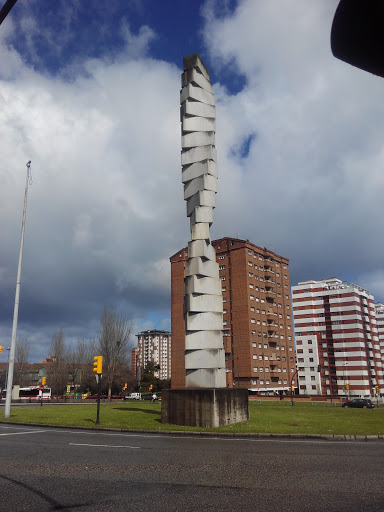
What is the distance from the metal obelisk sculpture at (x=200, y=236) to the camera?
19031mm

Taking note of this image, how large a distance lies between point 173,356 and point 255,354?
50.9ft

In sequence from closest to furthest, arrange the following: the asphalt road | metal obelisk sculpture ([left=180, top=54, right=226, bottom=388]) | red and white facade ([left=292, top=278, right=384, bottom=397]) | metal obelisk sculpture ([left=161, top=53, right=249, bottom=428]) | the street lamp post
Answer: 1. the asphalt road
2. metal obelisk sculpture ([left=161, top=53, right=249, bottom=428])
3. metal obelisk sculpture ([left=180, top=54, right=226, bottom=388])
4. the street lamp post
5. red and white facade ([left=292, top=278, right=384, bottom=397])

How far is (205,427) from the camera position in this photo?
16.5 meters

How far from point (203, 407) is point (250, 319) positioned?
53.0 metres

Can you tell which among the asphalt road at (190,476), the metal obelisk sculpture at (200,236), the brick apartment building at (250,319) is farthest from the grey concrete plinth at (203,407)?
the brick apartment building at (250,319)

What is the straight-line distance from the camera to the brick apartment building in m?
67.1

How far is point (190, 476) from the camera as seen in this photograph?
755cm

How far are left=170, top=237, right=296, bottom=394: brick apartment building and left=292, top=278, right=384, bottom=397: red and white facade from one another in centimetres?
2069

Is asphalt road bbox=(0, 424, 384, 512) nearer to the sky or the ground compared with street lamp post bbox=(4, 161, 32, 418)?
nearer to the ground

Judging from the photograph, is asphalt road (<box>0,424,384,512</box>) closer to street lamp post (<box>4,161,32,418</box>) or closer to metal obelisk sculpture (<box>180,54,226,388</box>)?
metal obelisk sculpture (<box>180,54,226,388</box>)

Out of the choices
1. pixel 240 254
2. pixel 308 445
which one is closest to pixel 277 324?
pixel 240 254

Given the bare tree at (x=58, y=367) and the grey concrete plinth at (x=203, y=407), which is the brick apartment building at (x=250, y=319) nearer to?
the bare tree at (x=58, y=367)

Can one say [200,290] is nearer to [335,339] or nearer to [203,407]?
[203,407]

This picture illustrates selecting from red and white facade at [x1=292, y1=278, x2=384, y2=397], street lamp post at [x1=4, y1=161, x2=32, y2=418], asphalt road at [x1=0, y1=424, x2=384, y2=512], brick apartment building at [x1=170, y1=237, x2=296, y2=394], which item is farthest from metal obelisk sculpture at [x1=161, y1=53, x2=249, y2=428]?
red and white facade at [x1=292, y1=278, x2=384, y2=397]
